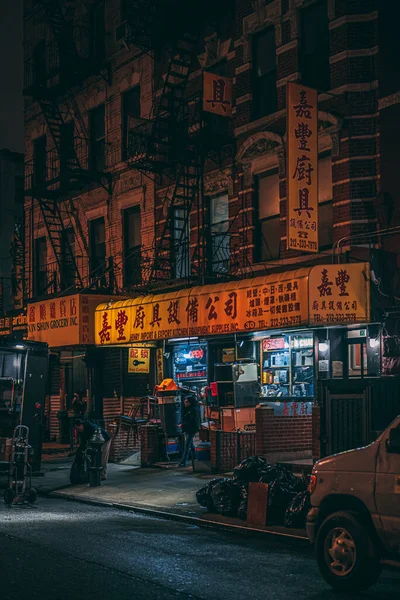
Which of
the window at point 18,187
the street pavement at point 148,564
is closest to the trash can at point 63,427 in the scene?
the window at point 18,187

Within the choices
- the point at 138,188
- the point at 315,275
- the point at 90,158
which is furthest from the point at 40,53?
the point at 315,275

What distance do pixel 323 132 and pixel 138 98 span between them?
8592 mm

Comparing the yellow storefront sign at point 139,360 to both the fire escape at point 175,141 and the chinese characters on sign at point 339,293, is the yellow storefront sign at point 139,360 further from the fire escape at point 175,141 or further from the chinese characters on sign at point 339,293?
the chinese characters on sign at point 339,293

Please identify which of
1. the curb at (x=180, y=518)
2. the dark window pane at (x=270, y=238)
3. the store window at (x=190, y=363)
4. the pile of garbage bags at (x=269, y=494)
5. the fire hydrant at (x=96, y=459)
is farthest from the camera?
the store window at (x=190, y=363)

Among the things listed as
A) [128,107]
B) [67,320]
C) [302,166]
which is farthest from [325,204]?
[128,107]

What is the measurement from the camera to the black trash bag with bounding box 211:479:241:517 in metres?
12.7

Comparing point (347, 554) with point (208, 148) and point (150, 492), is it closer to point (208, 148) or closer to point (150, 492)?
point (150, 492)

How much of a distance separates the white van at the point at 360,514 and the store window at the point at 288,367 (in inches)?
418

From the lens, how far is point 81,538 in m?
11.0

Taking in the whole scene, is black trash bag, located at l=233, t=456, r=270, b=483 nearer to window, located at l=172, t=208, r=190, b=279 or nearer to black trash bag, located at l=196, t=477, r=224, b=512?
black trash bag, located at l=196, t=477, r=224, b=512

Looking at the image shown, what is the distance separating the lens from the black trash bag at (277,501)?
11930mm

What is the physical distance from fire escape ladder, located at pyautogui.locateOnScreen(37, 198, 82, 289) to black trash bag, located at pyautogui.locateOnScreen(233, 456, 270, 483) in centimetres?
1450

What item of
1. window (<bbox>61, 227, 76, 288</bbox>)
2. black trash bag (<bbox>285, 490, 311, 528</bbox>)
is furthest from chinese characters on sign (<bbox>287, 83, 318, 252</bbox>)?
window (<bbox>61, 227, 76, 288</bbox>)

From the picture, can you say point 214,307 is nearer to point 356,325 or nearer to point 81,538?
point 356,325
